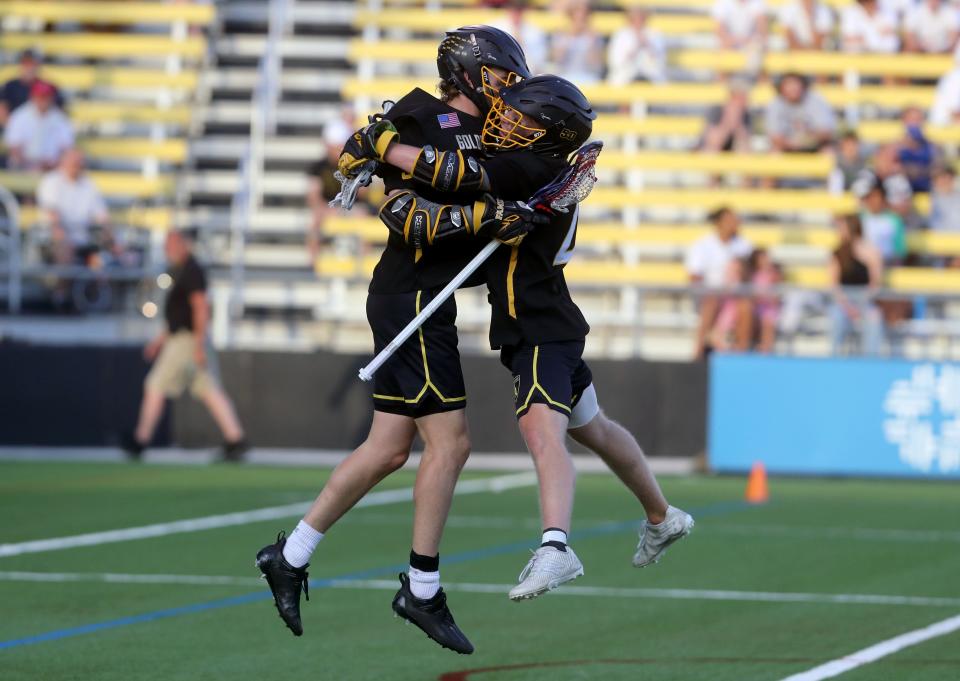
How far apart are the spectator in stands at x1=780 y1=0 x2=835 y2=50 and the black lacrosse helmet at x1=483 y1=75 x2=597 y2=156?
15.7 meters

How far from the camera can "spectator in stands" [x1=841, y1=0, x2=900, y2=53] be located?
22016 millimetres

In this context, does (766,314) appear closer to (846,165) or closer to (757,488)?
(757,488)

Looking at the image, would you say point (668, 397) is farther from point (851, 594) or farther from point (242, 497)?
point (851, 594)

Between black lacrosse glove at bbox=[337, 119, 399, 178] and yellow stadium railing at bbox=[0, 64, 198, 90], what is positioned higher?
yellow stadium railing at bbox=[0, 64, 198, 90]

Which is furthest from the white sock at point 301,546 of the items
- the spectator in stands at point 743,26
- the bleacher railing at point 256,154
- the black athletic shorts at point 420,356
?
the spectator in stands at point 743,26

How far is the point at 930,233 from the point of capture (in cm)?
1945

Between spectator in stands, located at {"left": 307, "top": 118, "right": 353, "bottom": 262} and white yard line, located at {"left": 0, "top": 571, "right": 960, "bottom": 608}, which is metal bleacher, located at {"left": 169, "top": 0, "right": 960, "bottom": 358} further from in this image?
white yard line, located at {"left": 0, "top": 571, "right": 960, "bottom": 608}

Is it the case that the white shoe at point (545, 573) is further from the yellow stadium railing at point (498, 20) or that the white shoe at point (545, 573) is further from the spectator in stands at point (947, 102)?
the yellow stadium railing at point (498, 20)

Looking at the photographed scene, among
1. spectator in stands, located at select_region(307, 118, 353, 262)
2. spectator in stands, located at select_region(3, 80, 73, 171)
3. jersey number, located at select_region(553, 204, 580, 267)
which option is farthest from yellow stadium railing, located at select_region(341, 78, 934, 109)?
jersey number, located at select_region(553, 204, 580, 267)

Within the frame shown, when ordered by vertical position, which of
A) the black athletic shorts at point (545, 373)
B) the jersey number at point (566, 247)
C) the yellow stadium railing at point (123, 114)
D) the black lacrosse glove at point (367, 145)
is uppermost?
the yellow stadium railing at point (123, 114)

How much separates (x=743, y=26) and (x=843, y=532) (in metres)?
10.9

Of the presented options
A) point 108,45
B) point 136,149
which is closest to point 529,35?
point 136,149

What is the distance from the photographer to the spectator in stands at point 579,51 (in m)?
21.6

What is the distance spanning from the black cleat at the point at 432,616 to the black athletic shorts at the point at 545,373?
2.48 feet
